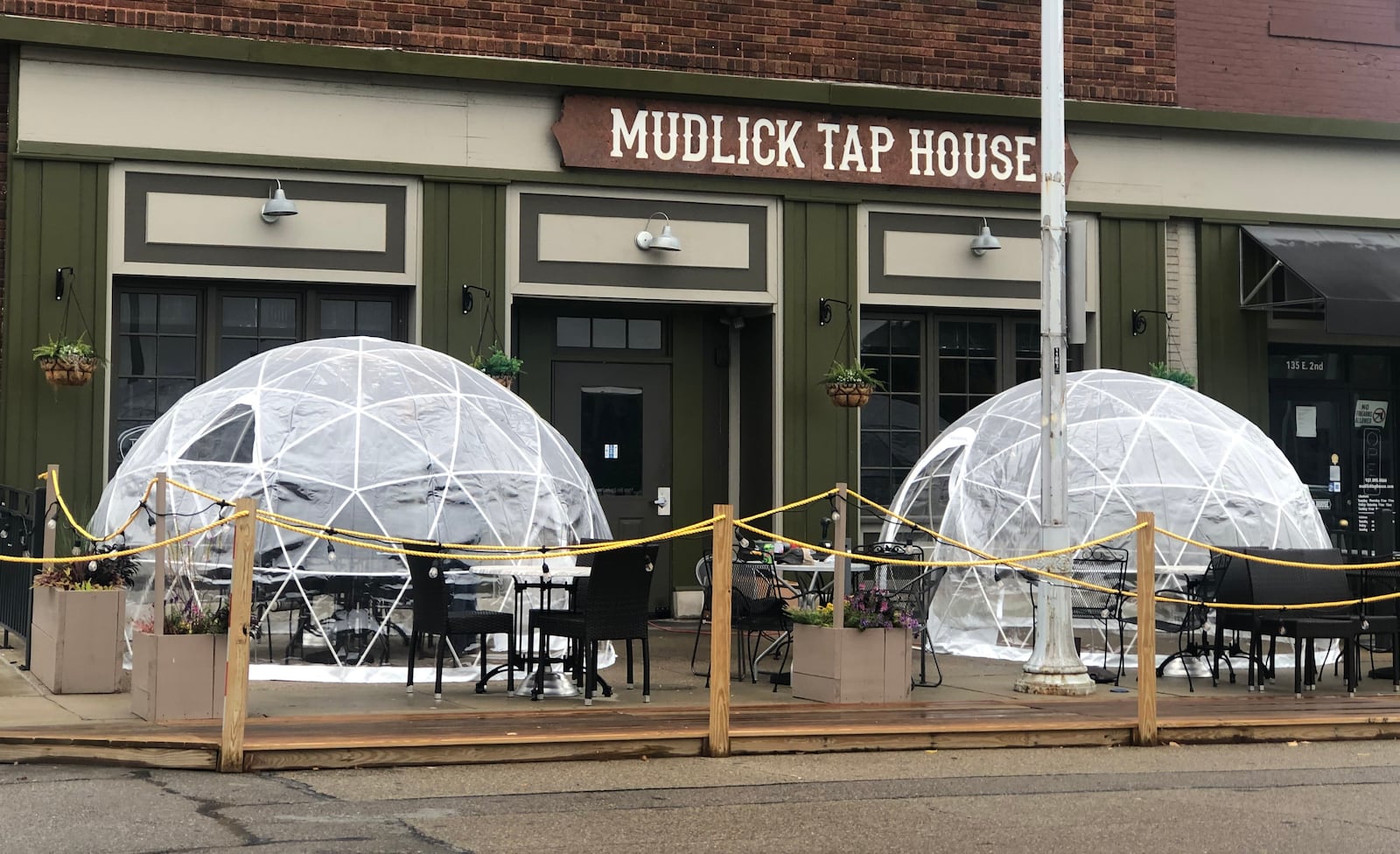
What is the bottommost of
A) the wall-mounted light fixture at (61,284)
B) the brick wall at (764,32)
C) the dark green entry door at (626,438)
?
the dark green entry door at (626,438)

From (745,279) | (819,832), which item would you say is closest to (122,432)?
(745,279)

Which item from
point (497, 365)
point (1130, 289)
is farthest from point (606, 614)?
point (1130, 289)

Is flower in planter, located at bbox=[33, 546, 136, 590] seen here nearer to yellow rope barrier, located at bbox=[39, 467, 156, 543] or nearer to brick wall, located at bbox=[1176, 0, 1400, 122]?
yellow rope barrier, located at bbox=[39, 467, 156, 543]

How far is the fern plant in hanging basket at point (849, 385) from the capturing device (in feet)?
55.7

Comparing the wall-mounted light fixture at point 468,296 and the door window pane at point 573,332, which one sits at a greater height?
the wall-mounted light fixture at point 468,296

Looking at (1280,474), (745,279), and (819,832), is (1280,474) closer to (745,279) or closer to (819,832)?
(745,279)

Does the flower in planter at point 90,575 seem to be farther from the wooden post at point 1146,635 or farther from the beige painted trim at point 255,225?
the wooden post at point 1146,635

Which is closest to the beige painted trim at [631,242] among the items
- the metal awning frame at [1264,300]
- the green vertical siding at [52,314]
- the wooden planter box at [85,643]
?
the green vertical siding at [52,314]

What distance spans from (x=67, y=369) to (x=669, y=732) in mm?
A: 7721

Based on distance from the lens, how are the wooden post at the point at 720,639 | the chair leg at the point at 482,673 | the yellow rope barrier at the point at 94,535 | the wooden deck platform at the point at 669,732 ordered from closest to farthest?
the wooden deck platform at the point at 669,732 → the wooden post at the point at 720,639 → the yellow rope barrier at the point at 94,535 → the chair leg at the point at 482,673

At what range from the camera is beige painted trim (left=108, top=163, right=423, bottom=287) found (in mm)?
15562

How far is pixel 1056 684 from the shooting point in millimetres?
12039

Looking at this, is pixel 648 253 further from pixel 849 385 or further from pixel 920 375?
pixel 920 375

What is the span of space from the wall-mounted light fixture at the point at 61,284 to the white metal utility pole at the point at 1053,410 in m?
8.67
